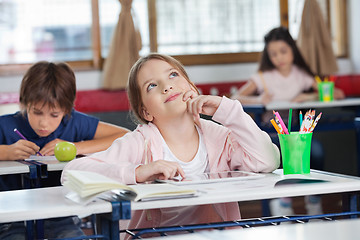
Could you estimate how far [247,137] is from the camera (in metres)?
1.70

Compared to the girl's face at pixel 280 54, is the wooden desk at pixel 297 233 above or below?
below

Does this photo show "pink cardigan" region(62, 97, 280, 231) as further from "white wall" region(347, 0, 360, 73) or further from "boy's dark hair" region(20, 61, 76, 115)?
"white wall" region(347, 0, 360, 73)

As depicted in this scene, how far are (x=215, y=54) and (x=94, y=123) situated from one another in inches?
101

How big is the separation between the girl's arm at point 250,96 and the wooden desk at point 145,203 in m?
2.97

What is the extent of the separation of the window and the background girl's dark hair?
0.53 metres

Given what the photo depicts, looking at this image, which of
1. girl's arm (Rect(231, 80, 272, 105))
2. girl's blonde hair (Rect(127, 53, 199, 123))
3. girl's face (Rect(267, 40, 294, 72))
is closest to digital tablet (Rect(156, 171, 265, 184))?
girl's blonde hair (Rect(127, 53, 199, 123))

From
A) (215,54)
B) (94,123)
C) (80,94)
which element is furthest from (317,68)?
(94,123)

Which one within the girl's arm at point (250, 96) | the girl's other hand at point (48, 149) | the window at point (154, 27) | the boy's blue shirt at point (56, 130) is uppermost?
the window at point (154, 27)

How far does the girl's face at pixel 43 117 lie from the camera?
8.29 feet

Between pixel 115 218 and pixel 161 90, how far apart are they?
675mm

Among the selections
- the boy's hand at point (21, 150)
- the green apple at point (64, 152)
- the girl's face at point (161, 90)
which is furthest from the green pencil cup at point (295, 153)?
the boy's hand at point (21, 150)

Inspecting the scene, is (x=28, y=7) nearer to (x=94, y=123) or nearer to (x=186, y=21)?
(x=186, y=21)

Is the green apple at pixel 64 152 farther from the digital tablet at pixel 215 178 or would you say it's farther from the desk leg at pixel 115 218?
the desk leg at pixel 115 218

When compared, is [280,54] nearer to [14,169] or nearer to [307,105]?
[307,105]
